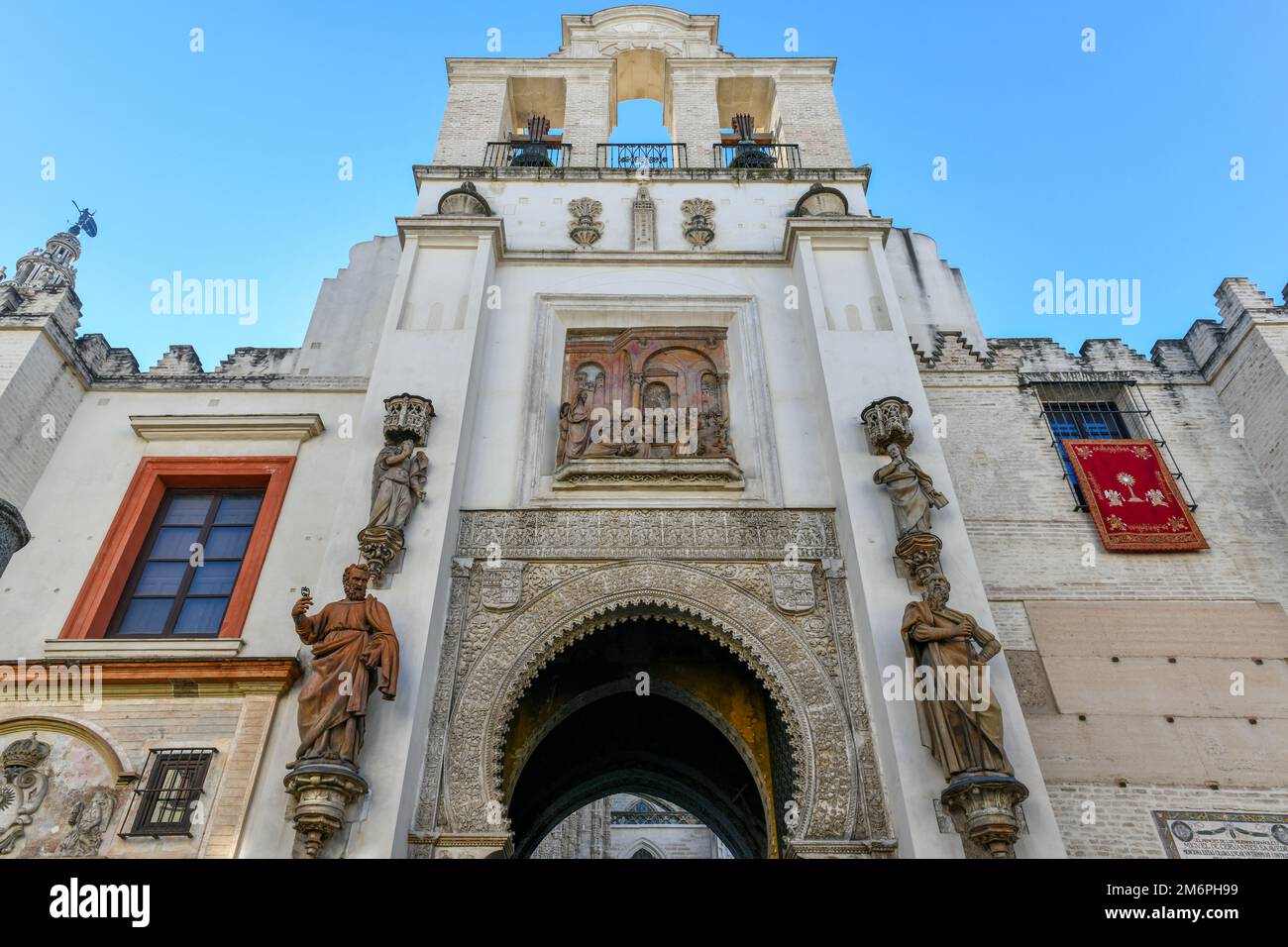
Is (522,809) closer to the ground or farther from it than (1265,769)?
farther from it

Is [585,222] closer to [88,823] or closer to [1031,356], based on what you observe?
[1031,356]

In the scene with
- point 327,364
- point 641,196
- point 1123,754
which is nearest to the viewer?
point 1123,754

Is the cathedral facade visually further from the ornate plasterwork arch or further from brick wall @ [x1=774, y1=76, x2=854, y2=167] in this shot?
brick wall @ [x1=774, y1=76, x2=854, y2=167]

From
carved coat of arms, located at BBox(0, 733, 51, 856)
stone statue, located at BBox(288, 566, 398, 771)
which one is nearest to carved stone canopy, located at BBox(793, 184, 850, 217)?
stone statue, located at BBox(288, 566, 398, 771)

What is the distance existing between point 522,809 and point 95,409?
7.36 metres

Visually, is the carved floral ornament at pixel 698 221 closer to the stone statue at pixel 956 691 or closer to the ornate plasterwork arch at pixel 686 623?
the ornate plasterwork arch at pixel 686 623

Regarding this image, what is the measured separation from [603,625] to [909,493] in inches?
129

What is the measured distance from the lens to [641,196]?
12.5 meters

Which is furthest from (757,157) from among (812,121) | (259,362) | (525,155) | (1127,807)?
(1127,807)

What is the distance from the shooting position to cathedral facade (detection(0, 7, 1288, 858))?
23.2ft
